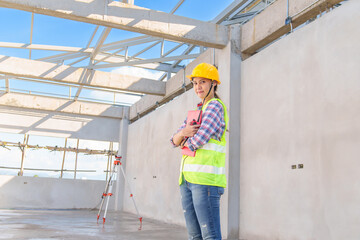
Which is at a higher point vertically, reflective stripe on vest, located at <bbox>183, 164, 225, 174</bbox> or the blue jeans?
reflective stripe on vest, located at <bbox>183, 164, 225, 174</bbox>

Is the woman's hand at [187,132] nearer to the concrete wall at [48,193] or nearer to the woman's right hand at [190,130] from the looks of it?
the woman's right hand at [190,130]

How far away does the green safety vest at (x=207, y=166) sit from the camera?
1765mm

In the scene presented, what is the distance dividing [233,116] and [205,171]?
13.3ft

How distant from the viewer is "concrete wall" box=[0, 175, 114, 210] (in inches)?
442

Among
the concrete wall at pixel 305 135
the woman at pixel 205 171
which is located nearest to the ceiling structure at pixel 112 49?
the concrete wall at pixel 305 135

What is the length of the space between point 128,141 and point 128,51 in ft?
11.2

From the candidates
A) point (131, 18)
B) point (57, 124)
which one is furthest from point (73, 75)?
point (131, 18)

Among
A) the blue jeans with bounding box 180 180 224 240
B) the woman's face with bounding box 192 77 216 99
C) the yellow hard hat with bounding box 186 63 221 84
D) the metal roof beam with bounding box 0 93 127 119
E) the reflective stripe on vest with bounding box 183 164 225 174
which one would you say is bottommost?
the blue jeans with bounding box 180 180 224 240

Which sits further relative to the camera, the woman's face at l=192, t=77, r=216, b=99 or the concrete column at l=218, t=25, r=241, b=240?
the concrete column at l=218, t=25, r=241, b=240

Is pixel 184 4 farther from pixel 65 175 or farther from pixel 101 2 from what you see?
pixel 65 175

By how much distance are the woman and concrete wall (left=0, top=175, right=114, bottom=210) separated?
35.3 ft

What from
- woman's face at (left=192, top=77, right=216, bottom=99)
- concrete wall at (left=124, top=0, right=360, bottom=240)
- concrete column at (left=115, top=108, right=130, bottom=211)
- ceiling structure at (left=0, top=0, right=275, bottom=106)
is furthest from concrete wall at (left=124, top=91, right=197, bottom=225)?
woman's face at (left=192, top=77, right=216, bottom=99)

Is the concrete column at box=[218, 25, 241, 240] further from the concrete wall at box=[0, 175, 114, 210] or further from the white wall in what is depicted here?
the concrete wall at box=[0, 175, 114, 210]

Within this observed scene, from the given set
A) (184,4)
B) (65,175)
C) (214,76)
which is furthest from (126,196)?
(214,76)
